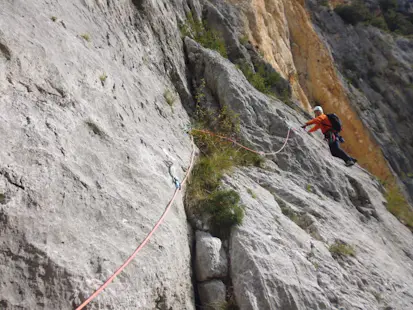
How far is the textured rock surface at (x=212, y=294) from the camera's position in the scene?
375 cm

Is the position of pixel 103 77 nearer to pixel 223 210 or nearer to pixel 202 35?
pixel 223 210

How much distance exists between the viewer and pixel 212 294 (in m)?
3.84

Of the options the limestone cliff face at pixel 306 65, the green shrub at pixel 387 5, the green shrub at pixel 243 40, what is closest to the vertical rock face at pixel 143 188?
the green shrub at pixel 243 40

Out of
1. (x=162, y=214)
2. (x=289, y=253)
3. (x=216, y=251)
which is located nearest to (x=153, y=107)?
(x=162, y=214)

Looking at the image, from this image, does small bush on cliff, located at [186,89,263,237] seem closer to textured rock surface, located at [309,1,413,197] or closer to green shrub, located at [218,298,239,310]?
green shrub, located at [218,298,239,310]

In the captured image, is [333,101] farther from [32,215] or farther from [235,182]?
[32,215]

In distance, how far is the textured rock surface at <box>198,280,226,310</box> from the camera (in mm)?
3752

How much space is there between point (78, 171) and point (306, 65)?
15.1 meters

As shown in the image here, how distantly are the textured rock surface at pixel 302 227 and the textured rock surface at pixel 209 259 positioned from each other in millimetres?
129

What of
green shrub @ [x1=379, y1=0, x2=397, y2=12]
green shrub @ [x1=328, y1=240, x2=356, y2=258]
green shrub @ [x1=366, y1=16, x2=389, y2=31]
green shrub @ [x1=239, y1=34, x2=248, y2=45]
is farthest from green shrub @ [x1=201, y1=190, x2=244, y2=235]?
green shrub @ [x1=379, y1=0, x2=397, y2=12]

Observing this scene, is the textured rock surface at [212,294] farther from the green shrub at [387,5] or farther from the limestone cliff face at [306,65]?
the green shrub at [387,5]

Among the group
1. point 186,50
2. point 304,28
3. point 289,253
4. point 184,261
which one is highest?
point 304,28

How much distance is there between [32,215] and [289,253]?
323 centimetres

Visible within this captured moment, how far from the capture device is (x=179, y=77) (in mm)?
7129
